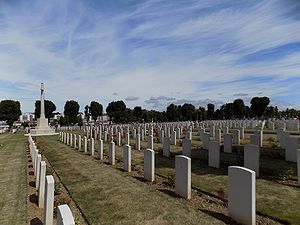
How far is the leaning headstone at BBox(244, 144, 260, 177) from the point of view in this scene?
29.7 ft

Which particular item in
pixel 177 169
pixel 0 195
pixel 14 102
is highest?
pixel 14 102

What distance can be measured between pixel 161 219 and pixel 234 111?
237 ft

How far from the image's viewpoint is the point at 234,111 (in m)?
74.6

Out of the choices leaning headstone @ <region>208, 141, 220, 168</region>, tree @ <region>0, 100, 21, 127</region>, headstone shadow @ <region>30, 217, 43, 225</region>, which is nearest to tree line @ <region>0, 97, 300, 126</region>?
tree @ <region>0, 100, 21, 127</region>

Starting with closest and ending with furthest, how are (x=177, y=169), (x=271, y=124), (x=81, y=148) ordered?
1. (x=177, y=169)
2. (x=81, y=148)
3. (x=271, y=124)

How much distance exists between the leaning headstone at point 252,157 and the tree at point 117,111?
6843 cm

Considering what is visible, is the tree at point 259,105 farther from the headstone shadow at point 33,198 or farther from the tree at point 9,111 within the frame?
the headstone shadow at point 33,198

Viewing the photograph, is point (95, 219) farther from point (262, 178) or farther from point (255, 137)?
point (255, 137)

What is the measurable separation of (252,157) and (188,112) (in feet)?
237

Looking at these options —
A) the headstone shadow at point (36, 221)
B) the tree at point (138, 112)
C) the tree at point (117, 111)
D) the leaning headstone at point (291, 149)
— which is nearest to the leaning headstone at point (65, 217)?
the headstone shadow at point (36, 221)

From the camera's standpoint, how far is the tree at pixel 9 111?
65.4 meters

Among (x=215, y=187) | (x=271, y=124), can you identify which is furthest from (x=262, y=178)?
(x=271, y=124)

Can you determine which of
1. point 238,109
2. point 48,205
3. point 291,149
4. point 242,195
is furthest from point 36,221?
point 238,109

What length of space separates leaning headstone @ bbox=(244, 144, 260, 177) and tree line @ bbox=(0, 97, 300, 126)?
62.5m
